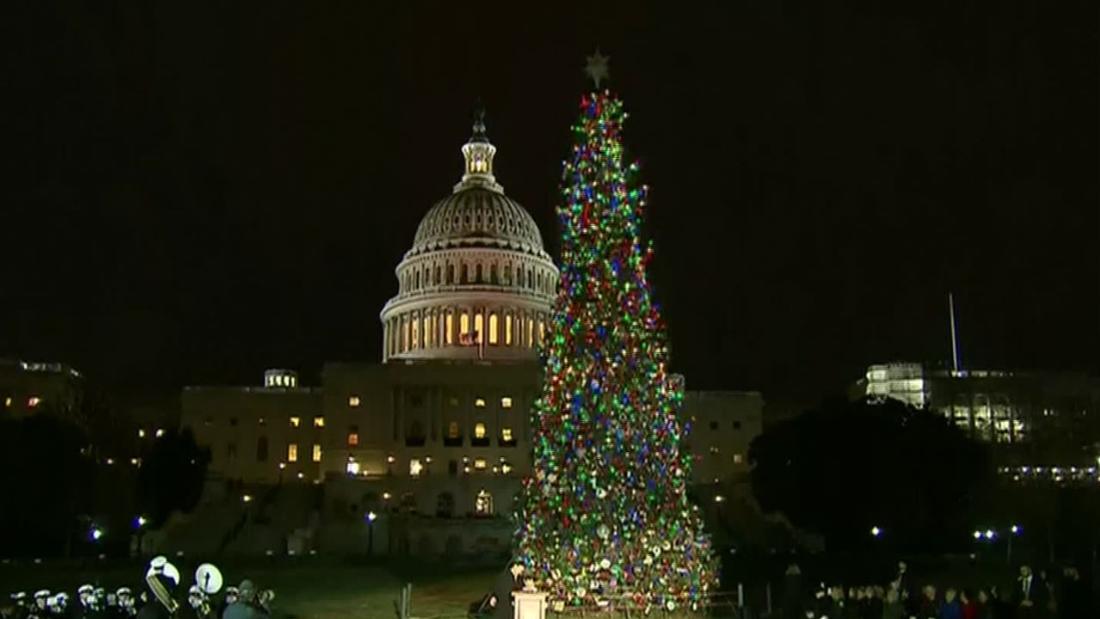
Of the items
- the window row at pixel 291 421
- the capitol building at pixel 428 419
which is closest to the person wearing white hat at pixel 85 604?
the capitol building at pixel 428 419

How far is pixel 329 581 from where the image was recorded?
4131 centimetres

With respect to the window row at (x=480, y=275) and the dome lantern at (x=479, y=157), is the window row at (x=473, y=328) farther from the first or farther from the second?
the dome lantern at (x=479, y=157)

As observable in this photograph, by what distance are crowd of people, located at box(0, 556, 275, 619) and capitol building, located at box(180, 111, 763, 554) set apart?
39.7 meters

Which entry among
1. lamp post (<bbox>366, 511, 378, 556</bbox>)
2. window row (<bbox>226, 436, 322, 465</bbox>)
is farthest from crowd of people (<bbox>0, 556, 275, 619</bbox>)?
window row (<bbox>226, 436, 322, 465</bbox>)

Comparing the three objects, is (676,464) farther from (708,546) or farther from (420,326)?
(420,326)

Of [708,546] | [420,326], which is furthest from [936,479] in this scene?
[420,326]

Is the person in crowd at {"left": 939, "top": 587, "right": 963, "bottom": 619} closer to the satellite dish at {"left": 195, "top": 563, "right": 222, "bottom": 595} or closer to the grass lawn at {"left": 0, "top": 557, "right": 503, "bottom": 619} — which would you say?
the satellite dish at {"left": 195, "top": 563, "right": 222, "bottom": 595}

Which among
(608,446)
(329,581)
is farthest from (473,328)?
(608,446)

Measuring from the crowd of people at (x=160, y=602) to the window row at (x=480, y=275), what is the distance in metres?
94.7

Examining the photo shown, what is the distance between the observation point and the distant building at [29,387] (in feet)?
347

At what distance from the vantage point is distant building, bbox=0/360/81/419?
10575 cm

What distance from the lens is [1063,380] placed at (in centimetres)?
11050

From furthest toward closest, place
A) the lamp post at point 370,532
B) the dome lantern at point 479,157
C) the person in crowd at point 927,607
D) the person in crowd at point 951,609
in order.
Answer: the dome lantern at point 479,157 → the lamp post at point 370,532 → the person in crowd at point 927,607 → the person in crowd at point 951,609

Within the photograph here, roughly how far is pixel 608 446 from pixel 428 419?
237 ft
